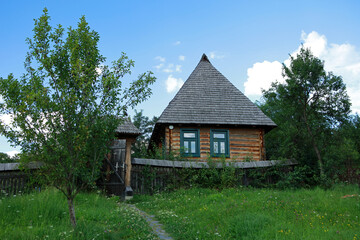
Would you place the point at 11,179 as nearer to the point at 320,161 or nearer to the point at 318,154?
the point at 320,161

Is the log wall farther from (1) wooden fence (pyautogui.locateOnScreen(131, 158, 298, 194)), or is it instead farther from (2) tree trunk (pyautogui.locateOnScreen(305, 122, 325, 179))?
(2) tree trunk (pyautogui.locateOnScreen(305, 122, 325, 179))

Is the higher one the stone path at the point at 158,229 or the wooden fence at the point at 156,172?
the wooden fence at the point at 156,172

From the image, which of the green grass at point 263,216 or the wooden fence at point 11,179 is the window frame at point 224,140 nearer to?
the green grass at point 263,216

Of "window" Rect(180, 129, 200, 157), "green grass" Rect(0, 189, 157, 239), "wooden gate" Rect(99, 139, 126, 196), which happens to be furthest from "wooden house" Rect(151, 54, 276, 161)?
"green grass" Rect(0, 189, 157, 239)

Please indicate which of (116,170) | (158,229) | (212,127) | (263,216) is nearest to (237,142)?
(212,127)

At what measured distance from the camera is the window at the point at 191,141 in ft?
55.8

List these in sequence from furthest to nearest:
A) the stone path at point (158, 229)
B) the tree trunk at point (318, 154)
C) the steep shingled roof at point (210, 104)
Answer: the steep shingled roof at point (210, 104), the tree trunk at point (318, 154), the stone path at point (158, 229)

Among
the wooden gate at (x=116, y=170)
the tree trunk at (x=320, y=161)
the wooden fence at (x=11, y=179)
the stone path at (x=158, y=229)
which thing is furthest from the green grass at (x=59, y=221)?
the tree trunk at (x=320, y=161)

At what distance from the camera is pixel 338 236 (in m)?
6.30

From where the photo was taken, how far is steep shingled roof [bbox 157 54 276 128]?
17109 millimetres

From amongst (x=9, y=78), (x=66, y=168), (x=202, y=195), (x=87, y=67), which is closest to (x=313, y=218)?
(x=202, y=195)

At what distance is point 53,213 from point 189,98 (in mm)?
12022

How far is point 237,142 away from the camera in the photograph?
17484 millimetres

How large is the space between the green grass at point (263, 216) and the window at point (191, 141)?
5729mm
